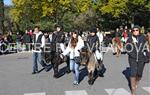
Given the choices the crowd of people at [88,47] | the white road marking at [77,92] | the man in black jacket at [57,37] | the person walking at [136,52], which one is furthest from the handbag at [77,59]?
the person walking at [136,52]

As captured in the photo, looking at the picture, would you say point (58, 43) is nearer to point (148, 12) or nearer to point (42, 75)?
point (42, 75)

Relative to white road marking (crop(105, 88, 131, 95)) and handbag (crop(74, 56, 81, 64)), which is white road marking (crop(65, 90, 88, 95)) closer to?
white road marking (crop(105, 88, 131, 95))

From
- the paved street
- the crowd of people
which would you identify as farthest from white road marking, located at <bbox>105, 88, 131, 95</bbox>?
the crowd of people

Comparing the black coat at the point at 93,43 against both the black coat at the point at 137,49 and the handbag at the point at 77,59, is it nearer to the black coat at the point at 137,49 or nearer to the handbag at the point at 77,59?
the handbag at the point at 77,59

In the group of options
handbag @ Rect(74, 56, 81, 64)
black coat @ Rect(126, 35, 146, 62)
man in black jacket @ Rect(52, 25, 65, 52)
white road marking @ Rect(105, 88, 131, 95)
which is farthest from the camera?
man in black jacket @ Rect(52, 25, 65, 52)

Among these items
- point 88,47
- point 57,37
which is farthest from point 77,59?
point 57,37

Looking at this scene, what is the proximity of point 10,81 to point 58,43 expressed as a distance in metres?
2.19

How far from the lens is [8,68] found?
19781 millimetres

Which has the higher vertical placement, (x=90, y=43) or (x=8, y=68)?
(x=90, y=43)

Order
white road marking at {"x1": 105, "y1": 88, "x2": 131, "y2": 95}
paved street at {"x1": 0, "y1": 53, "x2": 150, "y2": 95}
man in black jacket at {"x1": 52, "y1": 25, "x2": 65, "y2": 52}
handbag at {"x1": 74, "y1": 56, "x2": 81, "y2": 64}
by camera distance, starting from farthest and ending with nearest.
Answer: man in black jacket at {"x1": 52, "y1": 25, "x2": 65, "y2": 52}
handbag at {"x1": 74, "y1": 56, "x2": 81, "y2": 64}
paved street at {"x1": 0, "y1": 53, "x2": 150, "y2": 95}
white road marking at {"x1": 105, "y1": 88, "x2": 131, "y2": 95}

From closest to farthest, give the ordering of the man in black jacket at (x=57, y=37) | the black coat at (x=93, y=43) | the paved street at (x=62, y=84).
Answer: the paved street at (x=62, y=84), the black coat at (x=93, y=43), the man in black jacket at (x=57, y=37)

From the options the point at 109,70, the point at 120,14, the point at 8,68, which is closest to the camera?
the point at 109,70

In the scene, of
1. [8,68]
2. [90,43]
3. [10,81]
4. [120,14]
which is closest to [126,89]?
[90,43]

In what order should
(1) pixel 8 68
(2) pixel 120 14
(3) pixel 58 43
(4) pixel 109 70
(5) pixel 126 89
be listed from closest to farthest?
(5) pixel 126 89 → (3) pixel 58 43 → (4) pixel 109 70 → (1) pixel 8 68 → (2) pixel 120 14
